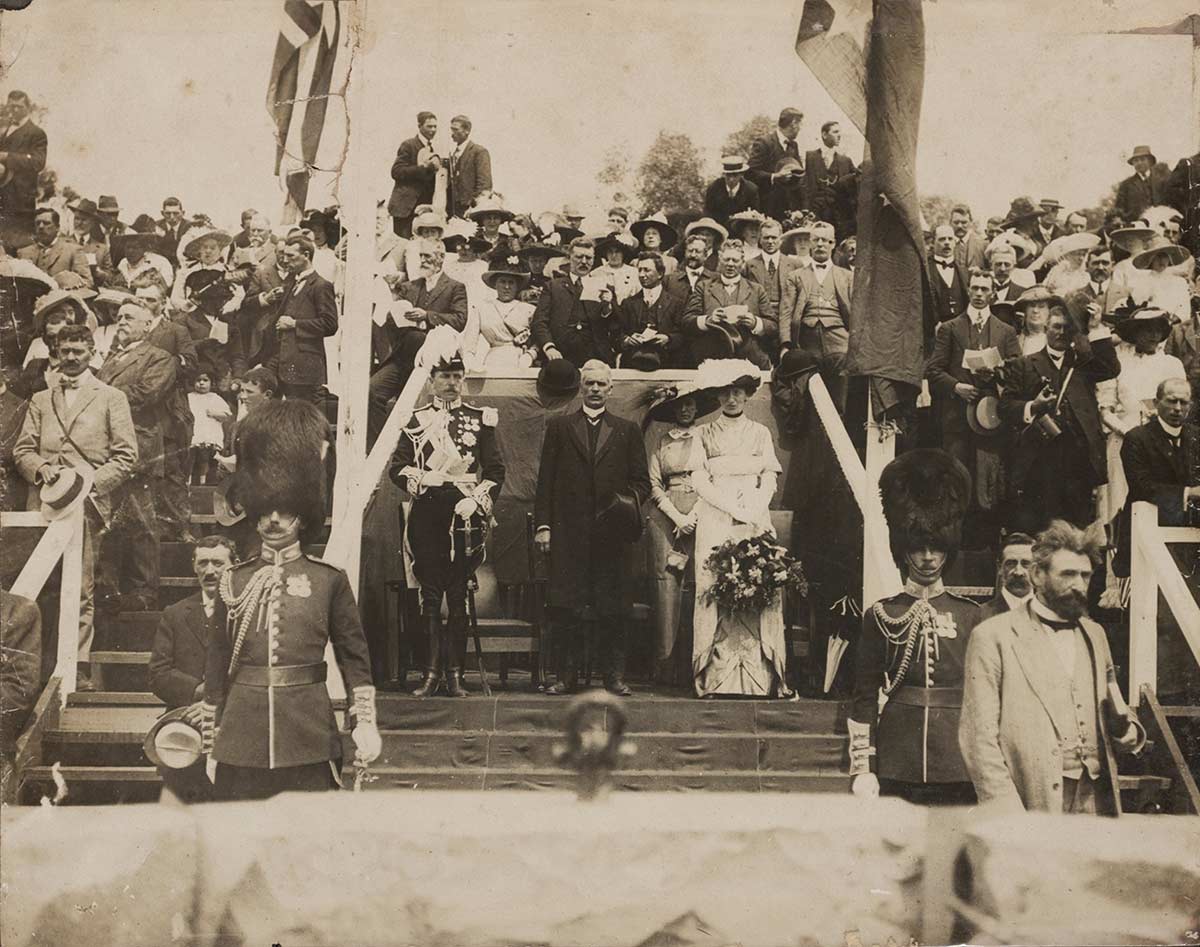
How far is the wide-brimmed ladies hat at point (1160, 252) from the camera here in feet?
21.0

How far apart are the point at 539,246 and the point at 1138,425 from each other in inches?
117

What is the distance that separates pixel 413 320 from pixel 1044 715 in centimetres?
343

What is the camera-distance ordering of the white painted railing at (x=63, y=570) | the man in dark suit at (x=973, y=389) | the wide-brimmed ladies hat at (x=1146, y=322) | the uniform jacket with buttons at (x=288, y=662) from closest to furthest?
the uniform jacket with buttons at (x=288, y=662)
the white painted railing at (x=63, y=570)
the man in dark suit at (x=973, y=389)
the wide-brimmed ladies hat at (x=1146, y=322)

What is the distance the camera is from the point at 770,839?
600 cm

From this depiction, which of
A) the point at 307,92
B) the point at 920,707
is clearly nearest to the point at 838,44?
the point at 307,92

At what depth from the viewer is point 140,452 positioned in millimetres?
6156

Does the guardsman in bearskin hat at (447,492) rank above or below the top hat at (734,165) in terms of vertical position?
below

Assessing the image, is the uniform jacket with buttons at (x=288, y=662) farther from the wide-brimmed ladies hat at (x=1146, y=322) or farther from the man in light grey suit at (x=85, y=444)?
the wide-brimmed ladies hat at (x=1146, y=322)

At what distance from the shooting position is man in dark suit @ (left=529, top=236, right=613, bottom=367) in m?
6.39

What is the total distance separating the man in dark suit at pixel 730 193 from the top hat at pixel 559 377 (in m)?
1.00

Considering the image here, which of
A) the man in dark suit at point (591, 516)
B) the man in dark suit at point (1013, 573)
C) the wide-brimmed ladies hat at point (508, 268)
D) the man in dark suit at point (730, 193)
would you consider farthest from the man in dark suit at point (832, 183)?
the man in dark suit at point (1013, 573)

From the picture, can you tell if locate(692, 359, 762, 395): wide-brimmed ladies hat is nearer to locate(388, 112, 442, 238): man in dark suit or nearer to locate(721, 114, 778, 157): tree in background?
locate(721, 114, 778, 157): tree in background

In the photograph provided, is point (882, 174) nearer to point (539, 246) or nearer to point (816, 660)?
point (539, 246)

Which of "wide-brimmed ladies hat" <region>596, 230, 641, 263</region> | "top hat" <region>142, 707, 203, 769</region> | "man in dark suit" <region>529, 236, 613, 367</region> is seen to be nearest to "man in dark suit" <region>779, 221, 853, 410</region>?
"wide-brimmed ladies hat" <region>596, 230, 641, 263</region>
